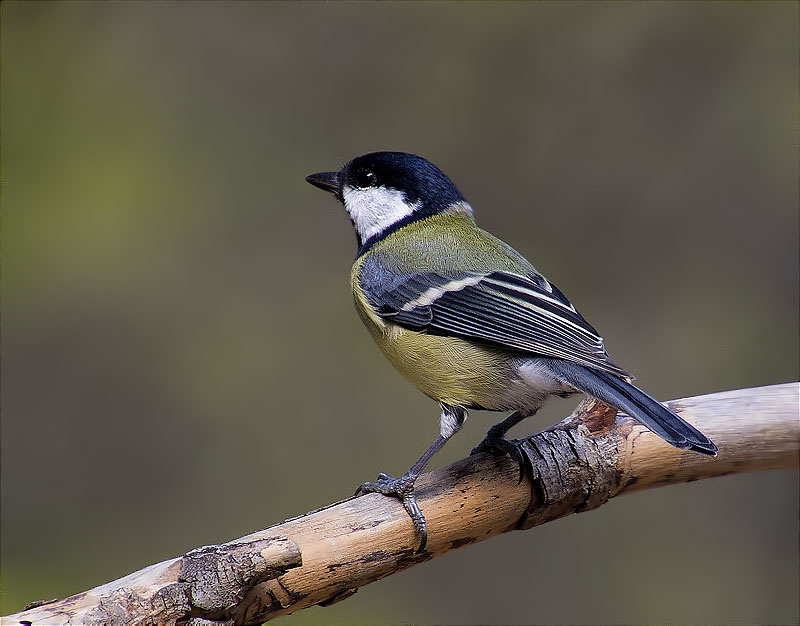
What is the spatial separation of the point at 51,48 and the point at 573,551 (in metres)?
1.79

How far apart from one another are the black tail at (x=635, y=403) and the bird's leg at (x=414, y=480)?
19cm

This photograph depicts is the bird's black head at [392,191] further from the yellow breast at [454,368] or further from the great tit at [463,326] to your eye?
the yellow breast at [454,368]

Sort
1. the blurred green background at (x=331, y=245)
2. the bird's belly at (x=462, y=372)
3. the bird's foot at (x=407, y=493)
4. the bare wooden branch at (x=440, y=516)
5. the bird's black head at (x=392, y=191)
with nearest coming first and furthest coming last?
the bare wooden branch at (x=440, y=516) → the bird's foot at (x=407, y=493) → the bird's belly at (x=462, y=372) → the bird's black head at (x=392, y=191) → the blurred green background at (x=331, y=245)

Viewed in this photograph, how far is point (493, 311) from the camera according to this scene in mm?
1188

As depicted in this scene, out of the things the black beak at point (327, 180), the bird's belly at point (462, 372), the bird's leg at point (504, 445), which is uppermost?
the black beak at point (327, 180)

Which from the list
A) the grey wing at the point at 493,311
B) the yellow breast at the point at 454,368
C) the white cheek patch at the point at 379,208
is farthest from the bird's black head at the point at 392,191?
the yellow breast at the point at 454,368

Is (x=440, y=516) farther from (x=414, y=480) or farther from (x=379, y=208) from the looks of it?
(x=379, y=208)

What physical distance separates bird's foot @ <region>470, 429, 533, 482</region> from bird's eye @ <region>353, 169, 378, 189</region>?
0.55 metres

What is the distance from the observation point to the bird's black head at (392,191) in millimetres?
1446

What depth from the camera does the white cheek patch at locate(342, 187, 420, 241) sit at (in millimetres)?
1465

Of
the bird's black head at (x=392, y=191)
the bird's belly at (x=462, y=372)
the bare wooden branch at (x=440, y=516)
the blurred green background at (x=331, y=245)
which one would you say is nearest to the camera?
the bare wooden branch at (x=440, y=516)

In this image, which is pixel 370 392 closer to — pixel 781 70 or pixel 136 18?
pixel 136 18

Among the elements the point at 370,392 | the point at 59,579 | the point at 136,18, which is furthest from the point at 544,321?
the point at 136,18

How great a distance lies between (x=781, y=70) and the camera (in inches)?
72.5
